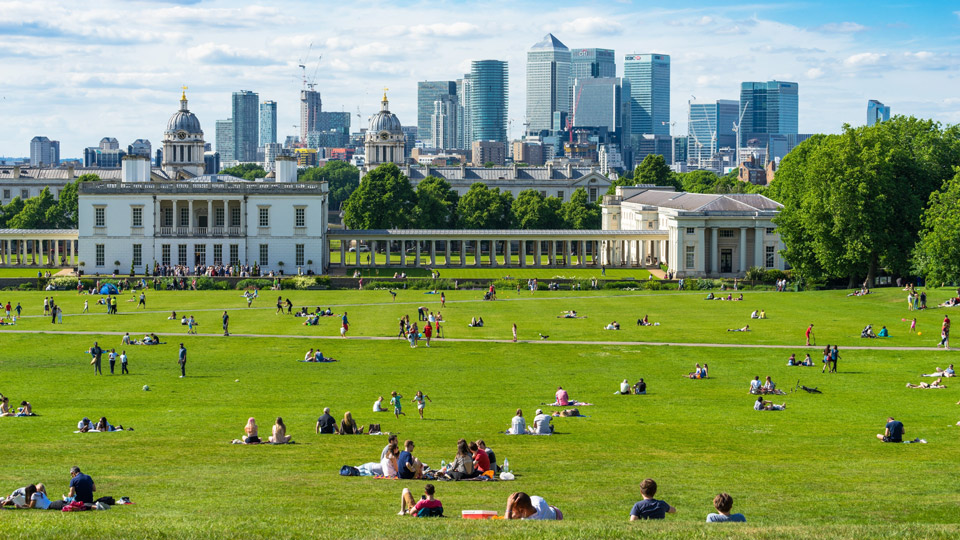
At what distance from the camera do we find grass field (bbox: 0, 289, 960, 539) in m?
21.6

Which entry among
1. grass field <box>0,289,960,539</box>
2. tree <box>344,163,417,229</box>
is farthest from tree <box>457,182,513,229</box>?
grass field <box>0,289,960,539</box>

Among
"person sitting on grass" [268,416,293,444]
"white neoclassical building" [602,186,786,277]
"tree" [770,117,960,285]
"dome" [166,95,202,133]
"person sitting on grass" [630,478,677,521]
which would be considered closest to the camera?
"person sitting on grass" [630,478,677,521]

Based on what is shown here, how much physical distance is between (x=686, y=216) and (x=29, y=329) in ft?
212

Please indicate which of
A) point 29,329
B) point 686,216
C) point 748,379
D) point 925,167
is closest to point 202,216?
point 686,216

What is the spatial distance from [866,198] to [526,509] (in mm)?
72103

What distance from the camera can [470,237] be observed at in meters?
122

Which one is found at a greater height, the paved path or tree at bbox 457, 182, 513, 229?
tree at bbox 457, 182, 513, 229

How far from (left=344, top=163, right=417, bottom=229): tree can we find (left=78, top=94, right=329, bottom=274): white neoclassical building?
15.5 m

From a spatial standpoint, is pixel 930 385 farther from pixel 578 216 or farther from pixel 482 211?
pixel 578 216

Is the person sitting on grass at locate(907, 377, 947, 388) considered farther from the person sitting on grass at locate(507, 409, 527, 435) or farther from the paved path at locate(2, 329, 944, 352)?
the person sitting on grass at locate(507, 409, 527, 435)

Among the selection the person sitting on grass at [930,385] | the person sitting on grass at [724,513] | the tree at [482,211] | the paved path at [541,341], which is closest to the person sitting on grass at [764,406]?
the person sitting on grass at [930,385]

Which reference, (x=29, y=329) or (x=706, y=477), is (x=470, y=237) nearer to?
(x=29, y=329)

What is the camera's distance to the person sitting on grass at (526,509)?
68.9 feet

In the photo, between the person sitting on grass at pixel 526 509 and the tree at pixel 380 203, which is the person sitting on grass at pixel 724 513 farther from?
the tree at pixel 380 203
